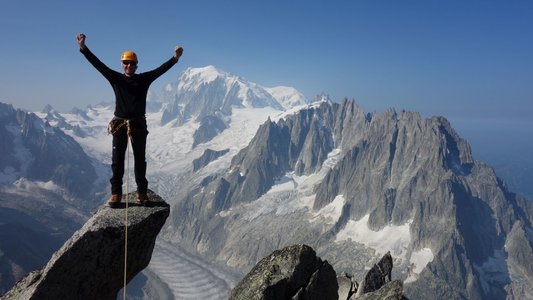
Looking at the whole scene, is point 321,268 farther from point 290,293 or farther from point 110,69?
point 110,69

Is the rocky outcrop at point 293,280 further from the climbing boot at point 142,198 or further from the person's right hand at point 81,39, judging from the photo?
the person's right hand at point 81,39

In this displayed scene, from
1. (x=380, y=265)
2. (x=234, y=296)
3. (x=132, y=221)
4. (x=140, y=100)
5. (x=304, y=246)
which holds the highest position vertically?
(x=140, y=100)

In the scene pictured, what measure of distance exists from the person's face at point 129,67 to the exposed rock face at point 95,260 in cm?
553

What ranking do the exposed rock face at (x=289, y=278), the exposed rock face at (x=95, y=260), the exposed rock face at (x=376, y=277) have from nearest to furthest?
1. the exposed rock face at (x=95, y=260)
2. the exposed rock face at (x=289, y=278)
3. the exposed rock face at (x=376, y=277)

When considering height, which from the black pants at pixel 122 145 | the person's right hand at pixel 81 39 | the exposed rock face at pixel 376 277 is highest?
the person's right hand at pixel 81 39

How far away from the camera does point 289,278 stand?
1995 cm

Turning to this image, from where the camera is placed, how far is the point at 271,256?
2109cm

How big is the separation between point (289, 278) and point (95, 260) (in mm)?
8166

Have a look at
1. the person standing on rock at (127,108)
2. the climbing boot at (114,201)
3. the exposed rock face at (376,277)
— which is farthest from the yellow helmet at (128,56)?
the exposed rock face at (376,277)

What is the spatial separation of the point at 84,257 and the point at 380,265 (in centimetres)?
2216

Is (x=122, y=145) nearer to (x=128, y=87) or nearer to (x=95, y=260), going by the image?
(x=128, y=87)

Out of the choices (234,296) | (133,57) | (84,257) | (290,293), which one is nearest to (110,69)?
(133,57)

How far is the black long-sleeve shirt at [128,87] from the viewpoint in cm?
1775

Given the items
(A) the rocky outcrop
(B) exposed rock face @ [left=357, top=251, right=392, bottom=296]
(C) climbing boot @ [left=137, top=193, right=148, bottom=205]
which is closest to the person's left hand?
(C) climbing boot @ [left=137, top=193, right=148, bottom=205]
